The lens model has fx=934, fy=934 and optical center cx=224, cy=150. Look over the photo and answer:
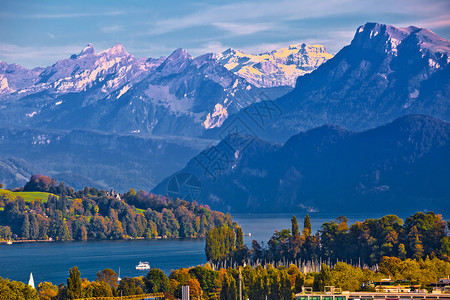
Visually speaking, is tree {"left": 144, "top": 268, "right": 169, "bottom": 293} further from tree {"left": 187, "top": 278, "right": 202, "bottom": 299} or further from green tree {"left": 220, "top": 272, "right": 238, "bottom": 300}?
green tree {"left": 220, "top": 272, "right": 238, "bottom": 300}

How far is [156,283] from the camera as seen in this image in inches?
5044

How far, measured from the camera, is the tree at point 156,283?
420 feet

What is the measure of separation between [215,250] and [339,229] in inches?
987

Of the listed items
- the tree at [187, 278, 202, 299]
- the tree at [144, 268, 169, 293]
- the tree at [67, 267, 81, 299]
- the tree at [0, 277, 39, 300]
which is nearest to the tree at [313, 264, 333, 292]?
the tree at [187, 278, 202, 299]

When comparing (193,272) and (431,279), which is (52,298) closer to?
(193,272)

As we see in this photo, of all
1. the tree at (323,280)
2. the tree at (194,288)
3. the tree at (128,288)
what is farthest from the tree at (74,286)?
the tree at (323,280)

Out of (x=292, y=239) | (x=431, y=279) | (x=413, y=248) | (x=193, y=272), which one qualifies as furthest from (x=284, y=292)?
(x=292, y=239)

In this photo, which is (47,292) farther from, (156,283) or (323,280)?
(323,280)

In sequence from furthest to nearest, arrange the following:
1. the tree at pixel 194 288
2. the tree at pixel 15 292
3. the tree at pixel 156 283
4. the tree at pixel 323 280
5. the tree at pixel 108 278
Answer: the tree at pixel 108 278 < the tree at pixel 156 283 < the tree at pixel 194 288 < the tree at pixel 323 280 < the tree at pixel 15 292

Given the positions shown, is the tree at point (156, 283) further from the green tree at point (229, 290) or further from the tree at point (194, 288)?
the green tree at point (229, 290)

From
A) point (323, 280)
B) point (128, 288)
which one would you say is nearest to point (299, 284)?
point (323, 280)

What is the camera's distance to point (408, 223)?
165m

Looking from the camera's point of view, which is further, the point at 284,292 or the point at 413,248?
the point at 413,248

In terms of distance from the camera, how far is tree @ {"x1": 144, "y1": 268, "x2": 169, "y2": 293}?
12788 cm
